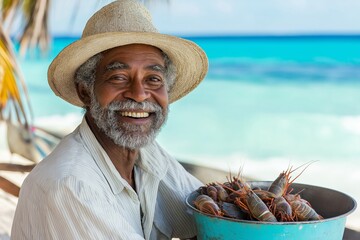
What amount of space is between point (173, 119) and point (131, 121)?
16.1 meters

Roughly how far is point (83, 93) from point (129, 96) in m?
0.24

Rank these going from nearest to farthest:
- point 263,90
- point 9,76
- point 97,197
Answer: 1. point 97,197
2. point 9,76
3. point 263,90

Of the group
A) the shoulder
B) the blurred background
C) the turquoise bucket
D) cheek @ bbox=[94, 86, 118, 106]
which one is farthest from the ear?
the blurred background

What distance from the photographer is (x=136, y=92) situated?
1905 millimetres

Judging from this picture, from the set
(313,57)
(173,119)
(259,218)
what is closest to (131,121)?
(259,218)

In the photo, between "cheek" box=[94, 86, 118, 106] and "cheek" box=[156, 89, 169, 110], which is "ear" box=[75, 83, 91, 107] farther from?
"cheek" box=[156, 89, 169, 110]

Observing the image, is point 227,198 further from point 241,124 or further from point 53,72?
point 241,124

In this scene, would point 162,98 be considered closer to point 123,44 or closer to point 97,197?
point 123,44

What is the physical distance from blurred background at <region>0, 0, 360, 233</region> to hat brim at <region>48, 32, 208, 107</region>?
161cm

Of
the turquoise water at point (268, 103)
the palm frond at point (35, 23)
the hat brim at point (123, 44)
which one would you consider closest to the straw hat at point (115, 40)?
the hat brim at point (123, 44)

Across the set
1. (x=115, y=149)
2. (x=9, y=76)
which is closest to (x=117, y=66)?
(x=115, y=149)

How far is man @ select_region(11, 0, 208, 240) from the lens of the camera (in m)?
1.63

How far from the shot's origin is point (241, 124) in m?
18.5

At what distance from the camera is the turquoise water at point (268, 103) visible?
15703 millimetres
